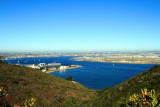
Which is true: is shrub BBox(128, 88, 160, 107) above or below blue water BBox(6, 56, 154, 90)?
above

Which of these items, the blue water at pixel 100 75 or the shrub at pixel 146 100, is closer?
the shrub at pixel 146 100

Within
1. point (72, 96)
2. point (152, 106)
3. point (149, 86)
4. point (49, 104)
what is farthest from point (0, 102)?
point (72, 96)

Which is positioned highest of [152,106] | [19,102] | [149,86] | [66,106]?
[152,106]

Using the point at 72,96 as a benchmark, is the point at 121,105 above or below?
above

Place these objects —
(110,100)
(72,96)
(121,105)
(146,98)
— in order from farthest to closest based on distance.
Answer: (72,96), (110,100), (121,105), (146,98)

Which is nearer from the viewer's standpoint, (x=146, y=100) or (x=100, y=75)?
(x=146, y=100)

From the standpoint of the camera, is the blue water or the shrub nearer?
the shrub

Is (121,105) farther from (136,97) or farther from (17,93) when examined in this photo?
(17,93)

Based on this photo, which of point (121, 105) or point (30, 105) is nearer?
point (30, 105)

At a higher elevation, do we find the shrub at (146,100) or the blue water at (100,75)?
the shrub at (146,100)

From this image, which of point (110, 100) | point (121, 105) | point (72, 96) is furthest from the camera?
point (72, 96)

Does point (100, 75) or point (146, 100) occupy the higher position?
point (146, 100)
